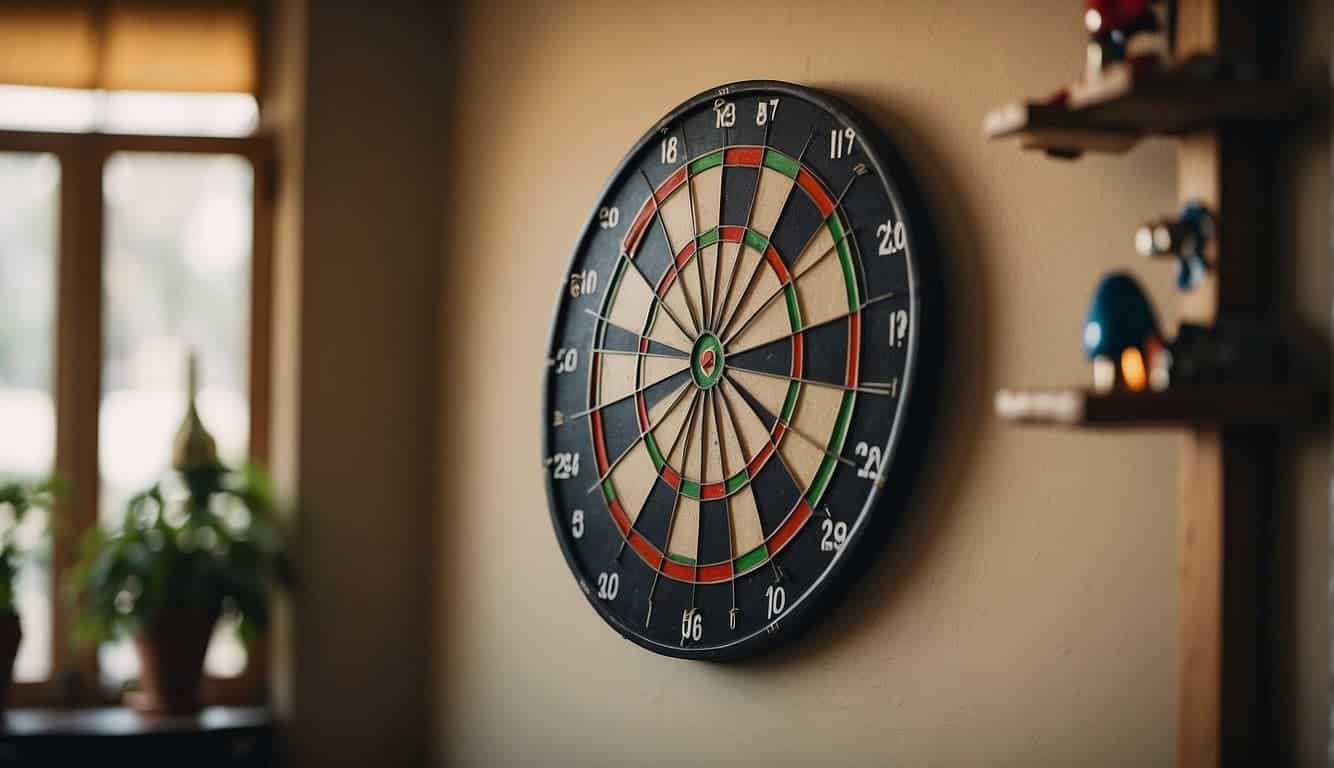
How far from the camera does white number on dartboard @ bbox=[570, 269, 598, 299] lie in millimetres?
2727

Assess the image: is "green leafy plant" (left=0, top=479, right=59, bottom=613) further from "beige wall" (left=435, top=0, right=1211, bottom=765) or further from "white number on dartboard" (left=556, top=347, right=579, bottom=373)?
"white number on dartboard" (left=556, top=347, right=579, bottom=373)

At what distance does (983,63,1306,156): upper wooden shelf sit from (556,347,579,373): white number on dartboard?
1.33 metres

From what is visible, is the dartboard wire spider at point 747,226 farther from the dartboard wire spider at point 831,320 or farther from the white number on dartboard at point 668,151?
the white number on dartboard at point 668,151

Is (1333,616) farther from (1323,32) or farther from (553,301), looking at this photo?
(553,301)

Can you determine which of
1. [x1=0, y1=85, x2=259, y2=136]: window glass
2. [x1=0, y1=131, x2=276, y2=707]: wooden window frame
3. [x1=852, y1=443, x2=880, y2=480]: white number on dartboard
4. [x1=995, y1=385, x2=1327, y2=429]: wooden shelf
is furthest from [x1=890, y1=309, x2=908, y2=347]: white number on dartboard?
[x1=0, y1=85, x2=259, y2=136]: window glass

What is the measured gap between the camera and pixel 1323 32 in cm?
147

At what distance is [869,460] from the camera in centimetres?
199

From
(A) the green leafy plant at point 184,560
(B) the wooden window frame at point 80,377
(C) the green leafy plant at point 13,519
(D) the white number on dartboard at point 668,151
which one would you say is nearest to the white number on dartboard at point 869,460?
(D) the white number on dartboard at point 668,151

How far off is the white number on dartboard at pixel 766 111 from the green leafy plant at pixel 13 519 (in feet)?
7.70

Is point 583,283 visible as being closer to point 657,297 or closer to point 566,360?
point 566,360

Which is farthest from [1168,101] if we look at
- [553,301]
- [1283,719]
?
[553,301]

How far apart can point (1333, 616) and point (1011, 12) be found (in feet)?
3.08

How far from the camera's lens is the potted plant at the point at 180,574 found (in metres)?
3.40

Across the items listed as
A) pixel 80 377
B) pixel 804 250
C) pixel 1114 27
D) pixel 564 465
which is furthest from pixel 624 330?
pixel 80 377
